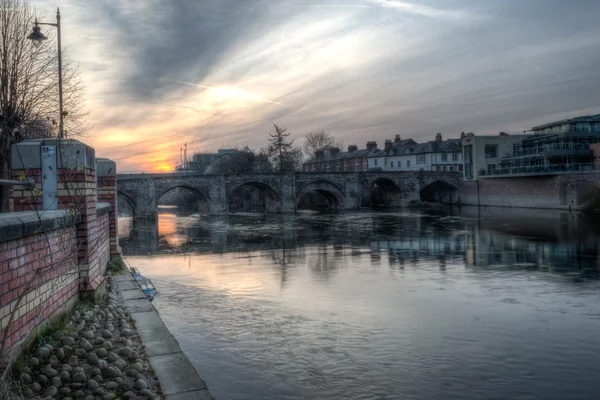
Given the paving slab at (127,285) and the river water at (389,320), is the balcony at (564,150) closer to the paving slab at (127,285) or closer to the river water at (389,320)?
the river water at (389,320)

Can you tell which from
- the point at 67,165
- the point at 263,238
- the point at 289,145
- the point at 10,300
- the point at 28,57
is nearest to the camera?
the point at 10,300

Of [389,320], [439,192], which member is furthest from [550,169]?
[389,320]

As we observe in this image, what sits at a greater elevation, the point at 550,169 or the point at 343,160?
the point at 343,160

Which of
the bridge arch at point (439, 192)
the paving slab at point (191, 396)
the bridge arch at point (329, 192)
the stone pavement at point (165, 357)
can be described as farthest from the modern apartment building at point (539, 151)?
the paving slab at point (191, 396)

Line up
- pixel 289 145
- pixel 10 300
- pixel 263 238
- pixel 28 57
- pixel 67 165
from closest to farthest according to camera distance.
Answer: pixel 10 300 → pixel 67 165 → pixel 28 57 → pixel 263 238 → pixel 289 145

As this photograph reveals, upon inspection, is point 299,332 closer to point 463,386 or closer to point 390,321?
point 390,321

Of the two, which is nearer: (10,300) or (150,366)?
(10,300)

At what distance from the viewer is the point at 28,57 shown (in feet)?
50.8

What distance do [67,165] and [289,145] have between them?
73.0 meters

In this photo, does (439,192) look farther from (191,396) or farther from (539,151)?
(191,396)

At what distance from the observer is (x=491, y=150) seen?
62562mm

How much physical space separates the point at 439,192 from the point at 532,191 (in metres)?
21.0

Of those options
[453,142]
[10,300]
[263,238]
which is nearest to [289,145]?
[453,142]

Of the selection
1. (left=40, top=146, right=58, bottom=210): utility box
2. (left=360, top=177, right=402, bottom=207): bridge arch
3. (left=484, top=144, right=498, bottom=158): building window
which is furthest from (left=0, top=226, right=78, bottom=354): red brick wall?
(left=484, top=144, right=498, bottom=158): building window
